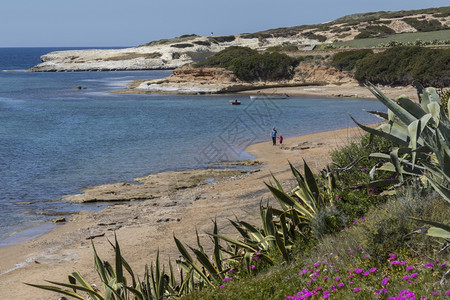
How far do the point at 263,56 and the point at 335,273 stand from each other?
57997 millimetres

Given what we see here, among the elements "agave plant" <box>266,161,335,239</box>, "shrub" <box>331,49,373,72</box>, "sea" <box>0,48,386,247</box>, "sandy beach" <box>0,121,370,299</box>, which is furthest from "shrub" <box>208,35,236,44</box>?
"agave plant" <box>266,161,335,239</box>

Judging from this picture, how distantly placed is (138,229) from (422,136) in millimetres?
8908

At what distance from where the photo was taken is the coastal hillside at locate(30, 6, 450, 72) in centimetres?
7325

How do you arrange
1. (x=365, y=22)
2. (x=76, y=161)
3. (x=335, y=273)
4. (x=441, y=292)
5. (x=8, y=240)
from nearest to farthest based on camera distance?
(x=441, y=292) < (x=335, y=273) < (x=8, y=240) < (x=76, y=161) < (x=365, y=22)

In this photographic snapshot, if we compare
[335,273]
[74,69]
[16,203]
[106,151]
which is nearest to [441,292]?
[335,273]

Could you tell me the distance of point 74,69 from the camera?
107 m

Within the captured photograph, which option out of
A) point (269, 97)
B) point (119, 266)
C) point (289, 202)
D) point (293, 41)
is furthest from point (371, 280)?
point (293, 41)

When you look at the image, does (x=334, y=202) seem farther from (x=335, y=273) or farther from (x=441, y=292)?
(x=441, y=292)

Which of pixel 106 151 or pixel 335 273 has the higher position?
pixel 335 273

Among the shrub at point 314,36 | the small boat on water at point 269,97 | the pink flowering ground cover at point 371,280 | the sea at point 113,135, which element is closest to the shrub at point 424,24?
the shrub at point 314,36

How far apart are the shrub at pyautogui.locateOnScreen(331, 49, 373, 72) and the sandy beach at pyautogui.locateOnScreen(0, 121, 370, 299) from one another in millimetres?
40116

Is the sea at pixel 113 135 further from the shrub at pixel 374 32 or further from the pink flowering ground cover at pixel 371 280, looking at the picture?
the shrub at pixel 374 32

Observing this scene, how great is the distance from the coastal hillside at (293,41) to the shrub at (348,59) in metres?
5.57

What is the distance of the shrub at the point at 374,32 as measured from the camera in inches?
3141
